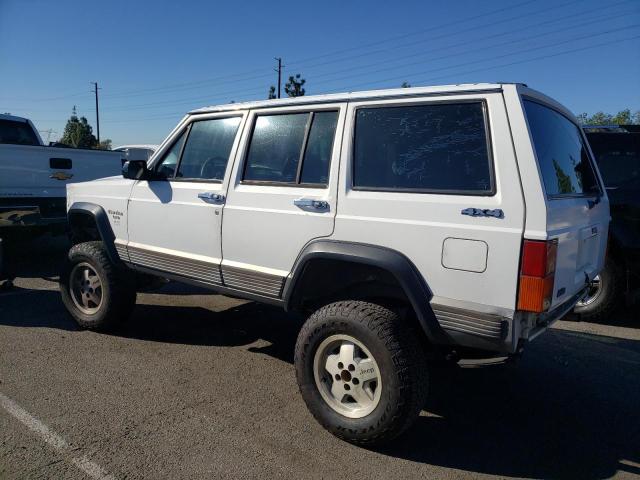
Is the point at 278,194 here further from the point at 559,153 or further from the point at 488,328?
the point at 559,153

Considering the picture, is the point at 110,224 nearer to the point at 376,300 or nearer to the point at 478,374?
the point at 376,300

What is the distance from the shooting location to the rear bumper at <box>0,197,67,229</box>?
6.54m

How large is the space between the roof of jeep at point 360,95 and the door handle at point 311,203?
689 mm

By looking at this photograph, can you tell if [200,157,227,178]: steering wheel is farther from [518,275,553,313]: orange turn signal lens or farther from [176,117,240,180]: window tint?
[518,275,553,313]: orange turn signal lens

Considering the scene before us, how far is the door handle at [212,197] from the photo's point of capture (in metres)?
3.69

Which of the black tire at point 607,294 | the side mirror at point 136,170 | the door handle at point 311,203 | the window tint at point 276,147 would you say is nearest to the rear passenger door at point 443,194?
the door handle at point 311,203

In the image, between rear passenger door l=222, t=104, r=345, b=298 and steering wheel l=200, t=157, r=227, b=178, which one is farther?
steering wheel l=200, t=157, r=227, b=178

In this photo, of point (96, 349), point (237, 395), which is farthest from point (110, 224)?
point (237, 395)

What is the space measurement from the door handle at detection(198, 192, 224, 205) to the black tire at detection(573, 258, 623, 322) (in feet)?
13.0

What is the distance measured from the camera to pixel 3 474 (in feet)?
8.44

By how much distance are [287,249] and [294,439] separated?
1.19 meters

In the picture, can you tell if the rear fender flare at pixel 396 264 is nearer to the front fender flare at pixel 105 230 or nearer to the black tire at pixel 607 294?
the front fender flare at pixel 105 230

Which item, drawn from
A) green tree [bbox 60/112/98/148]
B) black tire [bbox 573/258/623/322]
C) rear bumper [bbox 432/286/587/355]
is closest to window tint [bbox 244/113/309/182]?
rear bumper [bbox 432/286/587/355]

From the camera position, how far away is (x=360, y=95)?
10.5 ft
